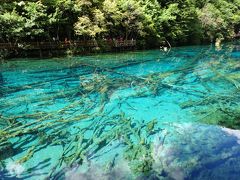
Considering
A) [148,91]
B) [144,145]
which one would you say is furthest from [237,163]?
[148,91]

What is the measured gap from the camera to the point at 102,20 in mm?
23078

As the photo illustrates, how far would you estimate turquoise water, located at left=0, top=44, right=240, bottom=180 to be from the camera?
600 centimetres

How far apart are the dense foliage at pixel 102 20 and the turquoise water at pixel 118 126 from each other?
5.68 m

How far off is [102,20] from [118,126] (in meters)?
16.2

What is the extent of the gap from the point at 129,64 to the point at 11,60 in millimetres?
7136

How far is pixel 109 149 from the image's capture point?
6.79 m

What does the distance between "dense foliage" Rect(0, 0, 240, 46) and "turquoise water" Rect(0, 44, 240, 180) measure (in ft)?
18.6

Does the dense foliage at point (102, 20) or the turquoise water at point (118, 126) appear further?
the dense foliage at point (102, 20)

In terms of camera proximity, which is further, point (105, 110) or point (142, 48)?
point (142, 48)

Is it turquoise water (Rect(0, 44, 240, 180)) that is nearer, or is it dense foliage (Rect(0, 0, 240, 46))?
turquoise water (Rect(0, 44, 240, 180))

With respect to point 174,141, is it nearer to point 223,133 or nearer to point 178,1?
point 223,133

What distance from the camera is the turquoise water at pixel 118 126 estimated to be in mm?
6004

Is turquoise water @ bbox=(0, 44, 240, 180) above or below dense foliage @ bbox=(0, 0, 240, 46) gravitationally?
below

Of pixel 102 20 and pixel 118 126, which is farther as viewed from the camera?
pixel 102 20
